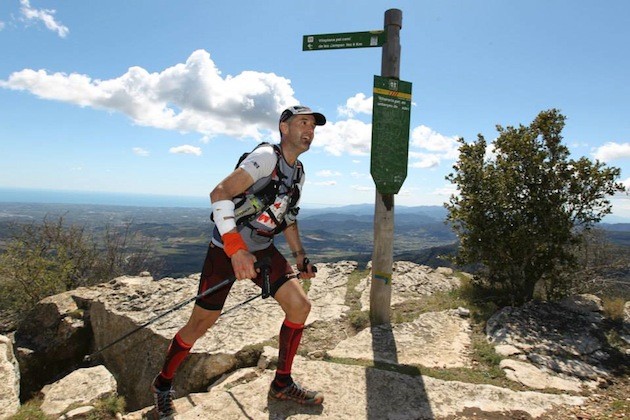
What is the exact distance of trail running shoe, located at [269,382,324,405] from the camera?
425 centimetres

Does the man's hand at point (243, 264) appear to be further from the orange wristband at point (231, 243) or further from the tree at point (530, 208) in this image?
the tree at point (530, 208)

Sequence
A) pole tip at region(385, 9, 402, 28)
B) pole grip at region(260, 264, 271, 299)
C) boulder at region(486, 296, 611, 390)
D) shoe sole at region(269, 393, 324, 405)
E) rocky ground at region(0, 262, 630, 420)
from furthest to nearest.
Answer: pole tip at region(385, 9, 402, 28) < boulder at region(486, 296, 611, 390) < rocky ground at region(0, 262, 630, 420) < shoe sole at region(269, 393, 324, 405) < pole grip at region(260, 264, 271, 299)

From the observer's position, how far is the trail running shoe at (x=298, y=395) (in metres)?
4.25

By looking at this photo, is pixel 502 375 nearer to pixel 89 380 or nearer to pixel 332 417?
pixel 332 417

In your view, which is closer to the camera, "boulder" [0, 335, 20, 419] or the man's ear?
the man's ear

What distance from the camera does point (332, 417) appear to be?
4117 millimetres

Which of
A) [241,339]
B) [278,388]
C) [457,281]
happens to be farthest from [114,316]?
[457,281]

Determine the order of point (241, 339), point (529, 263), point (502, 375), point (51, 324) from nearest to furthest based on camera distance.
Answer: point (502, 375), point (241, 339), point (529, 263), point (51, 324)

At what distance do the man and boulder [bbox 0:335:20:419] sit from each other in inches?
87.6

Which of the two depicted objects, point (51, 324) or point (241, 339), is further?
point (51, 324)

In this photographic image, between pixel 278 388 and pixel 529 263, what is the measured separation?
21.5 feet

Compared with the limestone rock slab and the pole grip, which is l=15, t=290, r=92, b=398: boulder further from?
the pole grip

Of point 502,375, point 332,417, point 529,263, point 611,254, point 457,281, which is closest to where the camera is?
point 332,417

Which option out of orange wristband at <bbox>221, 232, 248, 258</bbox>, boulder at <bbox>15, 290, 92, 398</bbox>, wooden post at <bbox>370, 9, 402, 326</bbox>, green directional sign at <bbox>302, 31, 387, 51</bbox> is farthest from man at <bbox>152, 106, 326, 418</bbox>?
boulder at <bbox>15, 290, 92, 398</bbox>
